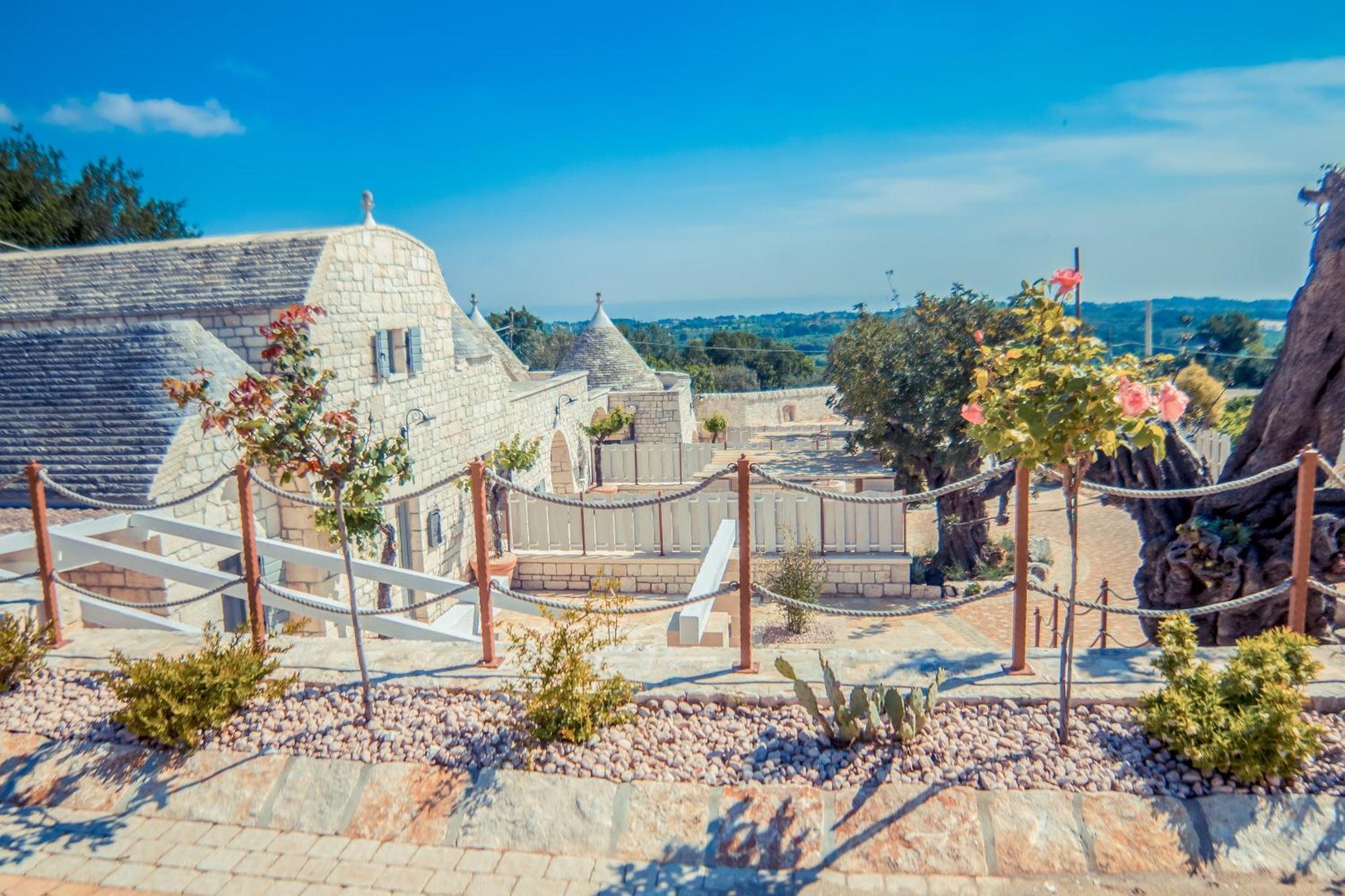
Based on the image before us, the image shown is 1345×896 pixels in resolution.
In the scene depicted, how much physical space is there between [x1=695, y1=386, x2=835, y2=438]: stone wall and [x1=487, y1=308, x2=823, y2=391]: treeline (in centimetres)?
1323

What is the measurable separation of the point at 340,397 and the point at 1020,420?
10.2m

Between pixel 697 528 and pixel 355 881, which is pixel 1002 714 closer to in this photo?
pixel 355 881

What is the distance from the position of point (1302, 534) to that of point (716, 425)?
26822mm

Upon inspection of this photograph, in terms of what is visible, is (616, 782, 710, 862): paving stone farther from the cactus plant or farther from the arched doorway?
the arched doorway

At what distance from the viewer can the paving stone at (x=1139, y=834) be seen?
11.8ft

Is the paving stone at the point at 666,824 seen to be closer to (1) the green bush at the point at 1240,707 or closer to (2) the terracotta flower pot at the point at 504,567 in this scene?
(1) the green bush at the point at 1240,707

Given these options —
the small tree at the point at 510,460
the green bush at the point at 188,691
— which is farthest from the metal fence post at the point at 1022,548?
the small tree at the point at 510,460

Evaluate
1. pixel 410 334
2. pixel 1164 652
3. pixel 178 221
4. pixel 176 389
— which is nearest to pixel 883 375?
pixel 410 334

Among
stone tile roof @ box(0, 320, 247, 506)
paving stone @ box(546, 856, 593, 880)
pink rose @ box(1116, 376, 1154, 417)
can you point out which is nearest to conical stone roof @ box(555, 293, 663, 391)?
stone tile roof @ box(0, 320, 247, 506)

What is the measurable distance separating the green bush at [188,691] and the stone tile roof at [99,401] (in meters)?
3.64

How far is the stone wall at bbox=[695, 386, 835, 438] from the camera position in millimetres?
34919

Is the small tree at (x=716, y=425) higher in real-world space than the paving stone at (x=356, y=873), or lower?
lower

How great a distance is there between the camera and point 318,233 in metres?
12.3

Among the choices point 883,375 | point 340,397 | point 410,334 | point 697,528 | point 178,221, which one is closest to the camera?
point 340,397
